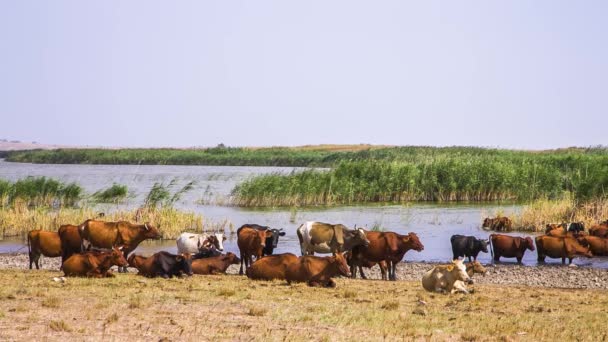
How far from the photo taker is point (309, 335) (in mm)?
10977

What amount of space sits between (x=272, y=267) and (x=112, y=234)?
4.32 metres

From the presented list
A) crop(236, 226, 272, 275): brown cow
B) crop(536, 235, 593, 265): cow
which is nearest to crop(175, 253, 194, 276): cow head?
crop(236, 226, 272, 275): brown cow

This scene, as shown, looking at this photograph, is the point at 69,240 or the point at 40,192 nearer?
the point at 69,240

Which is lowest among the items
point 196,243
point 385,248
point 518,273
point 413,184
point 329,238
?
point 518,273

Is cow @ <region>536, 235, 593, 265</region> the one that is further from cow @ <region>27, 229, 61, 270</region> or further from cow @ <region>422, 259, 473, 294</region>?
cow @ <region>27, 229, 61, 270</region>

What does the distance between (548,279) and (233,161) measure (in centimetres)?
8687

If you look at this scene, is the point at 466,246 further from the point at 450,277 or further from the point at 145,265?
the point at 145,265

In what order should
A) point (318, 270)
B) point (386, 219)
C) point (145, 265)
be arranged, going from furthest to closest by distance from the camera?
point (386, 219), point (145, 265), point (318, 270)

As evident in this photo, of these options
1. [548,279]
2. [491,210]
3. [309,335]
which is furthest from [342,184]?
A: [309,335]

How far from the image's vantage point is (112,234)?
19.6 m

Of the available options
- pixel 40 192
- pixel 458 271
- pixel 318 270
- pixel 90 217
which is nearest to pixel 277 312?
pixel 318 270

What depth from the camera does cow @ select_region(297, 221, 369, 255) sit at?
19.9m

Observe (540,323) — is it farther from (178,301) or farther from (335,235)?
(335,235)

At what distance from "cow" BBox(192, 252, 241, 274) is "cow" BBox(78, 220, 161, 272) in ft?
4.18
